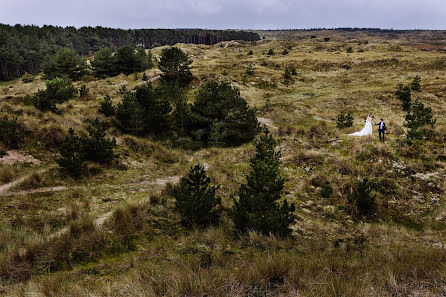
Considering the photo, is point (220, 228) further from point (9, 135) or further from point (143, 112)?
point (143, 112)

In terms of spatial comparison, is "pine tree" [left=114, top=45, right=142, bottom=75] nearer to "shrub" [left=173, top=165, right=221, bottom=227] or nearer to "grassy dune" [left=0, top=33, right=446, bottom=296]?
"grassy dune" [left=0, top=33, right=446, bottom=296]

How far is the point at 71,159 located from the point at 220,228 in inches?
261

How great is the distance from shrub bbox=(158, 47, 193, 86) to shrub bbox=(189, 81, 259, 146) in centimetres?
1618

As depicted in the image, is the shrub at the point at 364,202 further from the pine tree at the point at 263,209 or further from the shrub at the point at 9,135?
the shrub at the point at 9,135

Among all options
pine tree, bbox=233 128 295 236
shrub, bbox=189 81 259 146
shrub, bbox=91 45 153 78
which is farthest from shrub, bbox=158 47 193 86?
pine tree, bbox=233 128 295 236

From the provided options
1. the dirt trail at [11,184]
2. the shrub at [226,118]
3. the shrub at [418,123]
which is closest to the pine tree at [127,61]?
the shrub at [226,118]

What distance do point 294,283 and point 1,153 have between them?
1179 cm

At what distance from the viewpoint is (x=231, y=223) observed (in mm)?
7059

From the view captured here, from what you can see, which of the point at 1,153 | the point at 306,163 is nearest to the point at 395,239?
the point at 306,163

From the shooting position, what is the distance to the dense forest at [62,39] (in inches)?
3078

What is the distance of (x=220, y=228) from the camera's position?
623cm

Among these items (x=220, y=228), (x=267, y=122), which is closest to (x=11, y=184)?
(x=220, y=228)

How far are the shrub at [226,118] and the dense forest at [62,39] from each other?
8586cm

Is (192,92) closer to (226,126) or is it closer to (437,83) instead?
(226,126)
